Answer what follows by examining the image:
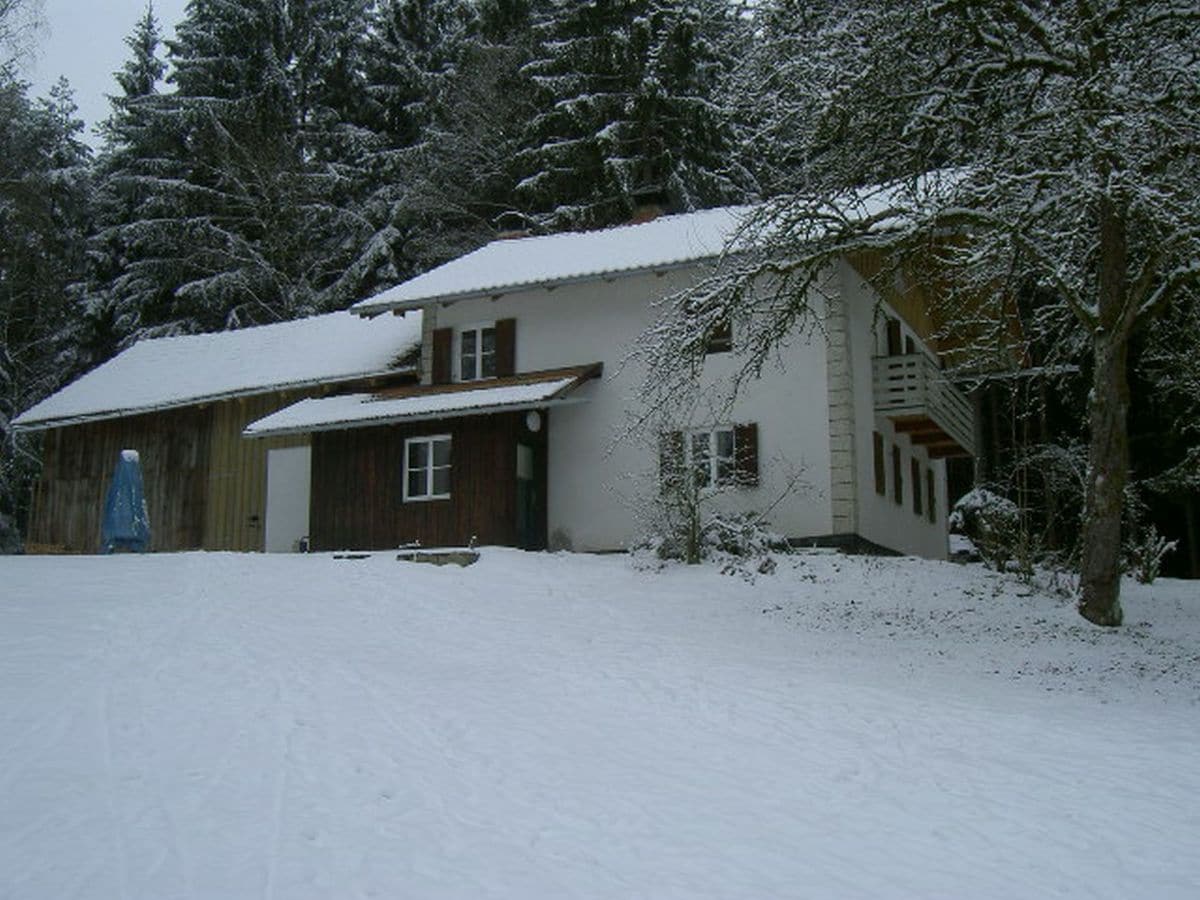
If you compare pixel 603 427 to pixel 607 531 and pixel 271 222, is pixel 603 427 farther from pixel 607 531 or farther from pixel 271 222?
pixel 271 222

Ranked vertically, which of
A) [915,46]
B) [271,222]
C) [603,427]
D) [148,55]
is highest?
[148,55]

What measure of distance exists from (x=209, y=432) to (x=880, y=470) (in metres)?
14.7

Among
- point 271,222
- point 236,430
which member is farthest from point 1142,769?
point 271,222

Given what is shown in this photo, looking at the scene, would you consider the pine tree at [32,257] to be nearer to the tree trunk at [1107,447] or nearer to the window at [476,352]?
the window at [476,352]

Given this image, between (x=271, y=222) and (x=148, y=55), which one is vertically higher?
(x=148, y=55)

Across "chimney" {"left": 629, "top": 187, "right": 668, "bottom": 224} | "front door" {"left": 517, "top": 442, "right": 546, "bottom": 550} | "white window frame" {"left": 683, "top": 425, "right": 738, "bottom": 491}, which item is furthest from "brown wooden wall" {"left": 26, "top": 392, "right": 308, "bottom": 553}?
"white window frame" {"left": 683, "top": 425, "right": 738, "bottom": 491}

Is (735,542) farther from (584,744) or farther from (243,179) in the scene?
(243,179)

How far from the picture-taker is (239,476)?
89.6 feet

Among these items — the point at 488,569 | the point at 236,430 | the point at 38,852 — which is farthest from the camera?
the point at 236,430

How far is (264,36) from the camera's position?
40406 mm

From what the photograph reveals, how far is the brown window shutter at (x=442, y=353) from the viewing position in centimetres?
2525

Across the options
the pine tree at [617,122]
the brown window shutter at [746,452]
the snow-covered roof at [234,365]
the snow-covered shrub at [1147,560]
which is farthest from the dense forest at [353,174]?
the snow-covered roof at [234,365]

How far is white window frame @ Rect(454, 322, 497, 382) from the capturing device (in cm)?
2514

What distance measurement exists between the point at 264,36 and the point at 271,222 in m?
6.60
